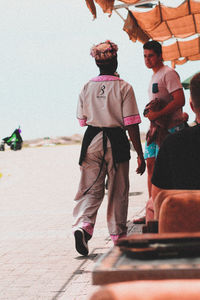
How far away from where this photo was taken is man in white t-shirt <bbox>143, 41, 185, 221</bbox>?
5.73 meters

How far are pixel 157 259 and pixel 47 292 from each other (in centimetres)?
323

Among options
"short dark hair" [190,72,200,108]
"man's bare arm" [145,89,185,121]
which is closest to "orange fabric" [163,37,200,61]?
"man's bare arm" [145,89,185,121]

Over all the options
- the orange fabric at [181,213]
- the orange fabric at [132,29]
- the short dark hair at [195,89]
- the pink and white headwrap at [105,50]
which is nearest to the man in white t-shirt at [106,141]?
the pink and white headwrap at [105,50]

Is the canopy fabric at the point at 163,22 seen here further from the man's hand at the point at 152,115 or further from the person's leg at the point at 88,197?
the person's leg at the point at 88,197

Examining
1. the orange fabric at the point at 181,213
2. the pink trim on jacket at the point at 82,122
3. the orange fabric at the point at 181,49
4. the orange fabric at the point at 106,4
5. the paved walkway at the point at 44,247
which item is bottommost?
the paved walkway at the point at 44,247

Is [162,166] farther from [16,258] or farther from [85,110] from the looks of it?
[16,258]

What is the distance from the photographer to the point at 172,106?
571cm

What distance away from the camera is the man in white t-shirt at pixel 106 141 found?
16.7 ft

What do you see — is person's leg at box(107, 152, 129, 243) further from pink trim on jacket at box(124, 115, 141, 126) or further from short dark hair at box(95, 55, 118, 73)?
short dark hair at box(95, 55, 118, 73)

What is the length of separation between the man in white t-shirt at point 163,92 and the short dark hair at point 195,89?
314 centimetres

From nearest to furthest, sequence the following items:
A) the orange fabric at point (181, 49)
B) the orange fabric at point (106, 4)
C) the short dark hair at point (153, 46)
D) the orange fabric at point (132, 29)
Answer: the orange fabric at point (106, 4) < the short dark hair at point (153, 46) < the orange fabric at point (132, 29) < the orange fabric at point (181, 49)

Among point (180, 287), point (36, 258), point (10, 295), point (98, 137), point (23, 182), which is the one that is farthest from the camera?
point (23, 182)

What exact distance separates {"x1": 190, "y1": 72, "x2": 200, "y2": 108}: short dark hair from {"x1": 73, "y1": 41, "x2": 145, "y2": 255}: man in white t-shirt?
8.11ft

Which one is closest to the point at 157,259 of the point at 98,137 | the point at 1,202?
the point at 98,137
